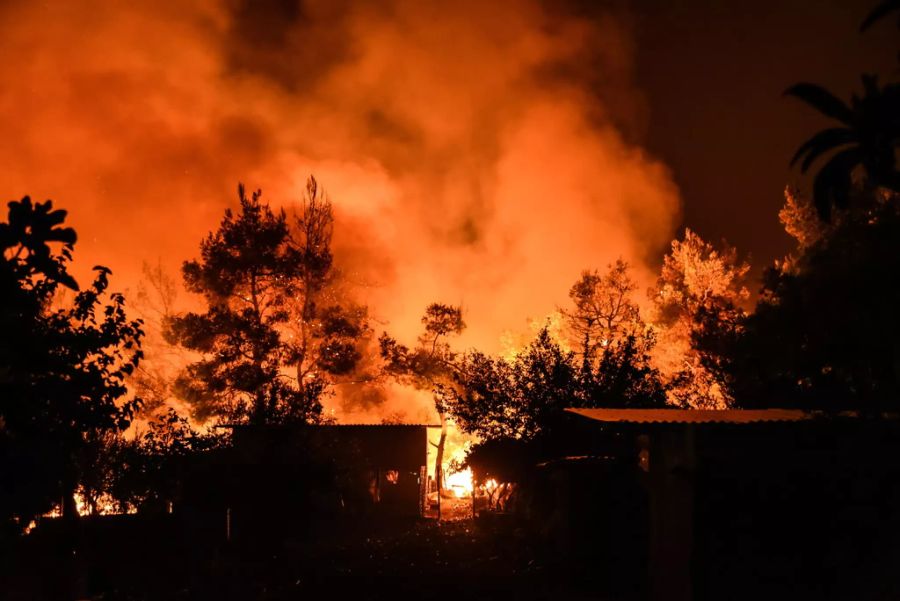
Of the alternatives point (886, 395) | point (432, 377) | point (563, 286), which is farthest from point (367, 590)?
point (563, 286)

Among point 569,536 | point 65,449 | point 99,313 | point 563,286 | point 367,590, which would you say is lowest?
point 367,590

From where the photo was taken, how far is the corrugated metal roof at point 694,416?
10914mm

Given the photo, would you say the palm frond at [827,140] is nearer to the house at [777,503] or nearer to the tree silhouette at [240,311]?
the house at [777,503]

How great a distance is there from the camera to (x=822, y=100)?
5645mm

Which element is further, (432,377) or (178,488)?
(432,377)

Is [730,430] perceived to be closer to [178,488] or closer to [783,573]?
[783,573]

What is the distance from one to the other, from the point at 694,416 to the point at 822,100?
697 cm

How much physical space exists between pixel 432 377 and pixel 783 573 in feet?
89.5

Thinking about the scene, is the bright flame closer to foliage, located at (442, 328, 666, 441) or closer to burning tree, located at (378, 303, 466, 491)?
burning tree, located at (378, 303, 466, 491)

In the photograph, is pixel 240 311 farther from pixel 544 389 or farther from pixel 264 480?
pixel 544 389

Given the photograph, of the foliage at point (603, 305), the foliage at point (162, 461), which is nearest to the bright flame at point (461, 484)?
the foliage at point (603, 305)

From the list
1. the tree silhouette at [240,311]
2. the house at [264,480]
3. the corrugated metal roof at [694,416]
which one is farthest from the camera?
the tree silhouette at [240,311]

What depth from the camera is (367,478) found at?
32.0m

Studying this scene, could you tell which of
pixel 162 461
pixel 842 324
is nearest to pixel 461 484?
pixel 162 461
